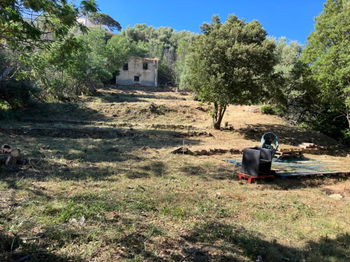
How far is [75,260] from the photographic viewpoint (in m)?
2.81

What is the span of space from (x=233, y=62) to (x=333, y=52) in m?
4.12

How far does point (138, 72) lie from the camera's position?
3400 centimetres

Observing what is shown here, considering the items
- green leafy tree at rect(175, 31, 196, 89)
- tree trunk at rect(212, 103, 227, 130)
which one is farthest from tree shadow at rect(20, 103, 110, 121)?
green leafy tree at rect(175, 31, 196, 89)

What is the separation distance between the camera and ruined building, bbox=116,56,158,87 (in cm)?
3362

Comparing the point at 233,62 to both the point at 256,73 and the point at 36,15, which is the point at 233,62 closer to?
the point at 256,73

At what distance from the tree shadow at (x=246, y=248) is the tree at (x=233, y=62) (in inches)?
364

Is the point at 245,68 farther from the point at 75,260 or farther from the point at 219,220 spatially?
the point at 75,260

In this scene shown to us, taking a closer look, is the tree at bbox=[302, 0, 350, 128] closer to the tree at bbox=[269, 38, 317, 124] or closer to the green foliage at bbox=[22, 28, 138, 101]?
the tree at bbox=[269, 38, 317, 124]

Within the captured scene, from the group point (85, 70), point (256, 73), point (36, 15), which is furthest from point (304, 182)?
point (85, 70)

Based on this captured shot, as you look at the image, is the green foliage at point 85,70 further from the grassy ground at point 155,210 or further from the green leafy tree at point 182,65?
the grassy ground at point 155,210

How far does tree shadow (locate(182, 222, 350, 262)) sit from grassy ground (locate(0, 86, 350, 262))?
14 mm

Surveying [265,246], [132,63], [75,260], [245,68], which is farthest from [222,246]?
[132,63]

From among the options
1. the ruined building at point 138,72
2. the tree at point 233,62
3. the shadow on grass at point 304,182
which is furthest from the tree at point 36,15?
the ruined building at point 138,72

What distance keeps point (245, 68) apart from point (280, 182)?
6829 mm
